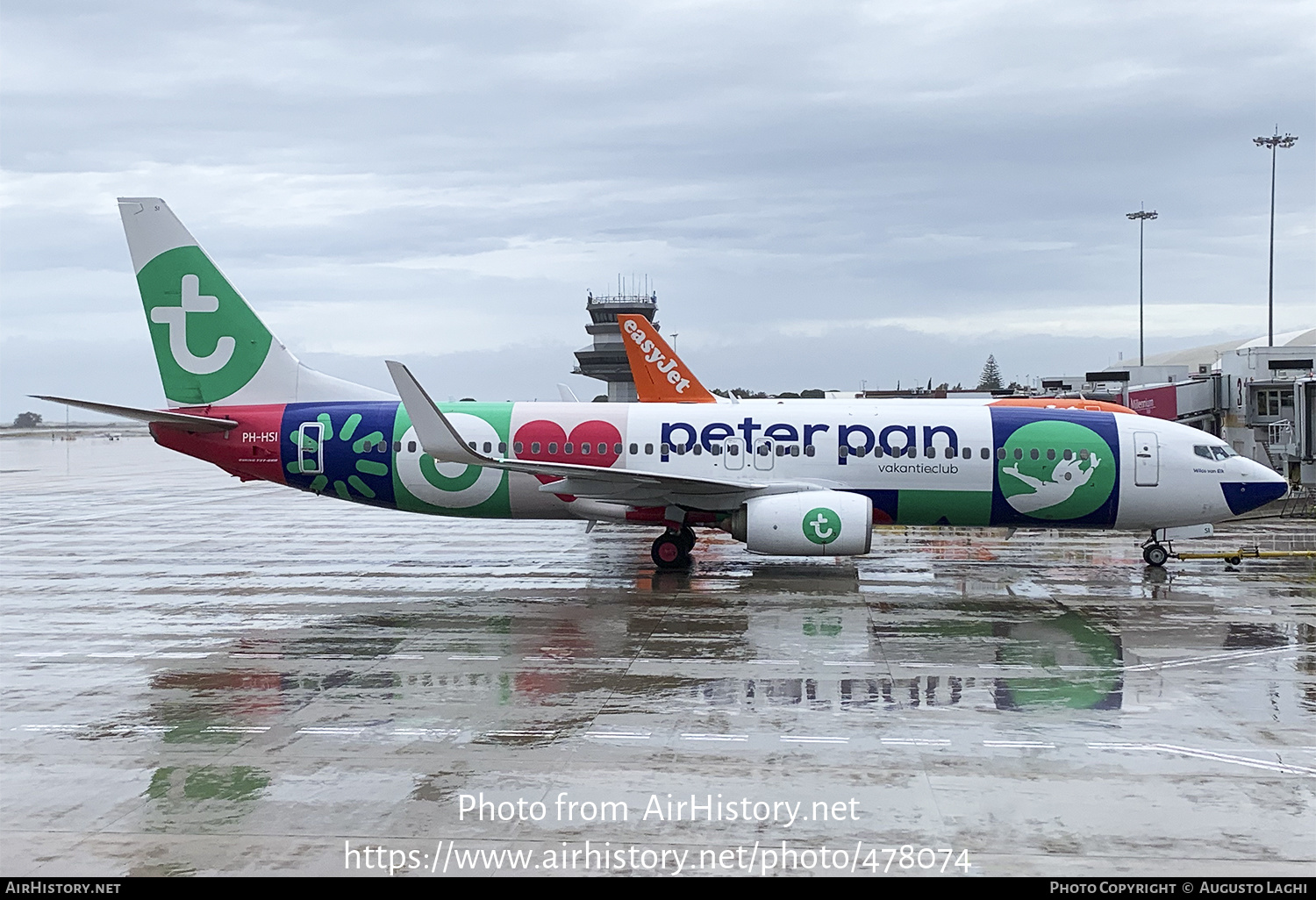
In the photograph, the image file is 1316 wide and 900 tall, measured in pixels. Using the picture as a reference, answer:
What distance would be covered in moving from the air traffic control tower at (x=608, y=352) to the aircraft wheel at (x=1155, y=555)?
62.8 metres

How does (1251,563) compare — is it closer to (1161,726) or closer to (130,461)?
(1161,726)

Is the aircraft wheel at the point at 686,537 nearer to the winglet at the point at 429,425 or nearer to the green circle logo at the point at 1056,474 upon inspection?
the winglet at the point at 429,425

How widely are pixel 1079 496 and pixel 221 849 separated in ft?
57.3

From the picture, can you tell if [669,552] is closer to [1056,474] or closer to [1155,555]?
[1056,474]

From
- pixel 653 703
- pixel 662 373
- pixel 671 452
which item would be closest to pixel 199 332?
pixel 671 452

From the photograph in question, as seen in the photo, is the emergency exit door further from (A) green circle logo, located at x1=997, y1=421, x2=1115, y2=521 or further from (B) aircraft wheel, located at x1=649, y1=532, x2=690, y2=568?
(A) green circle logo, located at x1=997, y1=421, x2=1115, y2=521

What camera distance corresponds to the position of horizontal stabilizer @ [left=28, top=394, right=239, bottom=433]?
20938 mm

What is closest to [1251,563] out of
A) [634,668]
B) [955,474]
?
[955,474]

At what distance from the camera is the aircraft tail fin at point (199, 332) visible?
22.2m

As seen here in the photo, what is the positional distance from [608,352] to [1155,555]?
64.3m

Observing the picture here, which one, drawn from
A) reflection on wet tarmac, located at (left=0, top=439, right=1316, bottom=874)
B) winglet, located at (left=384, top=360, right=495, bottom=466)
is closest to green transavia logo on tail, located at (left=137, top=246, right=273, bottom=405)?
reflection on wet tarmac, located at (left=0, top=439, right=1316, bottom=874)

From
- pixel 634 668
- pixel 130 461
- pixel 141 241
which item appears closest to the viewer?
pixel 634 668

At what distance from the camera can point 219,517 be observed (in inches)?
1337

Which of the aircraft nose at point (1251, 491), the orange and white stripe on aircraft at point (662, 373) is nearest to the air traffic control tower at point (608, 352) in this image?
the orange and white stripe on aircraft at point (662, 373)
